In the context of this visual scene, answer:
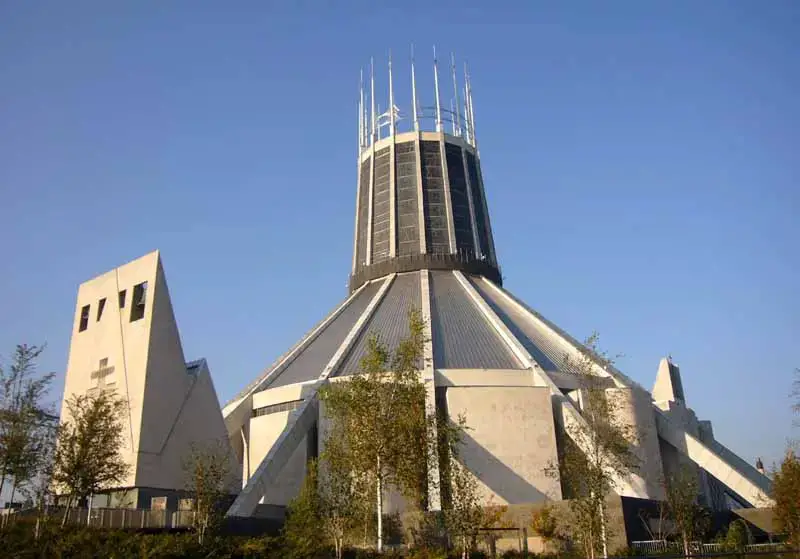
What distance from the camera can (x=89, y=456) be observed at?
877 inches

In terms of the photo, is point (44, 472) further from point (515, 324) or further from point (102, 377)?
point (515, 324)

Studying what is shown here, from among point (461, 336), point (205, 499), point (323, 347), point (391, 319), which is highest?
point (391, 319)

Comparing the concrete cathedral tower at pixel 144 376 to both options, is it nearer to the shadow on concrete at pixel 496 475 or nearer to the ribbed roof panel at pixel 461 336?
the shadow on concrete at pixel 496 475

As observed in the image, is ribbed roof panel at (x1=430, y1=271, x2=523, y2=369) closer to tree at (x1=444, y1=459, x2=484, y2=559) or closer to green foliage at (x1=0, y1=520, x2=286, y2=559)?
tree at (x1=444, y1=459, x2=484, y2=559)

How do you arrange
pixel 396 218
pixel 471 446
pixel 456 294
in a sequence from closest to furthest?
1. pixel 471 446
2. pixel 456 294
3. pixel 396 218

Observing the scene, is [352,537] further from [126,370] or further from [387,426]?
[126,370]

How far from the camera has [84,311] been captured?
30.6 metres

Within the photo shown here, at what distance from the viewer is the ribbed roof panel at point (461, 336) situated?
32781 mm

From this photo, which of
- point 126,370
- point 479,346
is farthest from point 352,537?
point 479,346

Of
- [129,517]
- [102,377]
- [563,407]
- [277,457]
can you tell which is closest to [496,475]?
[563,407]

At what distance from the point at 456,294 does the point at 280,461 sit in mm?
15192

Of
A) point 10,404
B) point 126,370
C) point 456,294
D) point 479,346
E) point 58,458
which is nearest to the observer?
point 58,458

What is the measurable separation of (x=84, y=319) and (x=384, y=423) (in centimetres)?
1614

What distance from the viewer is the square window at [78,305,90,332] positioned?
30.3 m
